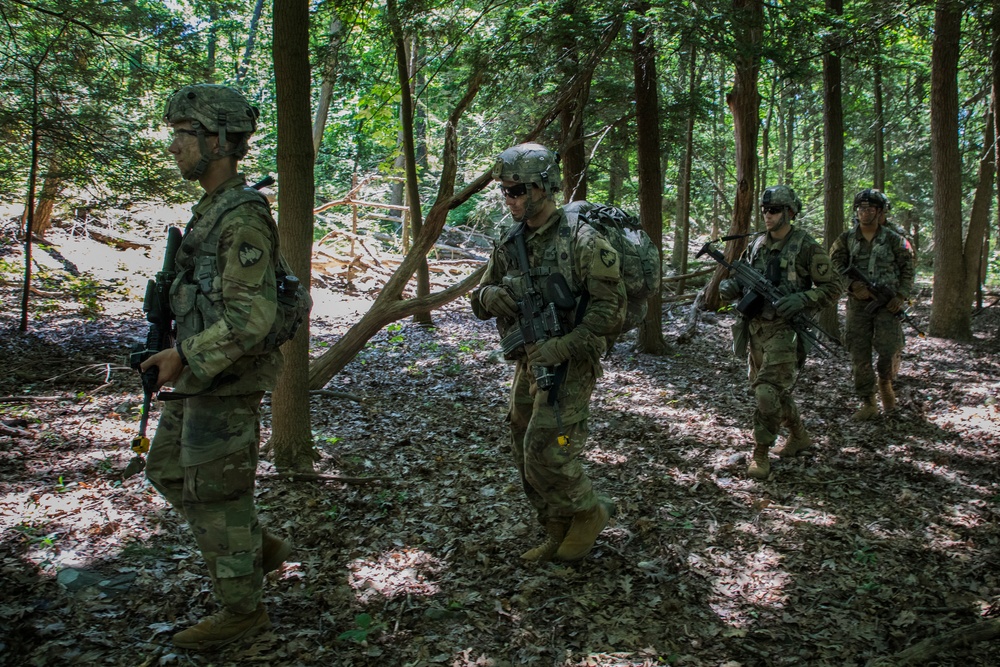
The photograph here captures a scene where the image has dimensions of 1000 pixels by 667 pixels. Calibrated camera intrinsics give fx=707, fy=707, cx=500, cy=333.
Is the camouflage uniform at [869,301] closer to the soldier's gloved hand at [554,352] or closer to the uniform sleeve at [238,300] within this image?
the soldier's gloved hand at [554,352]

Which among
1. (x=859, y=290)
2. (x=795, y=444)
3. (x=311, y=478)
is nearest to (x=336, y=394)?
(x=311, y=478)

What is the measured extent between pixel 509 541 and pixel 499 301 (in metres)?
1.60

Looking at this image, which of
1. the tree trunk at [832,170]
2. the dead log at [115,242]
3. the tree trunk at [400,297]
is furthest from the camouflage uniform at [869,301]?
the dead log at [115,242]

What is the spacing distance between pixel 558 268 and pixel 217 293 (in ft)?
5.96

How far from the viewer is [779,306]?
5758 millimetres

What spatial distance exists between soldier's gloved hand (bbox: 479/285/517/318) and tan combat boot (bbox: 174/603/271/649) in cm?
200

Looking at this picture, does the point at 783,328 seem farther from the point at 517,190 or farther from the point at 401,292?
the point at 401,292

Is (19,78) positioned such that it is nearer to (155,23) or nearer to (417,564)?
(155,23)

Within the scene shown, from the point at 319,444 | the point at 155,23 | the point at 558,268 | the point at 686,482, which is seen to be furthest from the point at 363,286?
the point at 558,268

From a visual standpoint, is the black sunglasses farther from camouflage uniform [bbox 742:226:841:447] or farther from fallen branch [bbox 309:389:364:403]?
fallen branch [bbox 309:389:364:403]

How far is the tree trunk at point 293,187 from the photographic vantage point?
195 inches

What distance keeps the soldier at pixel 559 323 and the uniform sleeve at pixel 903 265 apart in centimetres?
463

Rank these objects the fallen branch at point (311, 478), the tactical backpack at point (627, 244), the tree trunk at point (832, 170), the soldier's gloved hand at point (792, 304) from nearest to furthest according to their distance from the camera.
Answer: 1. the tactical backpack at point (627, 244)
2. the fallen branch at point (311, 478)
3. the soldier's gloved hand at point (792, 304)
4. the tree trunk at point (832, 170)

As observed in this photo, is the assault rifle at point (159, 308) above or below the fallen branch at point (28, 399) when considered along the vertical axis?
above
